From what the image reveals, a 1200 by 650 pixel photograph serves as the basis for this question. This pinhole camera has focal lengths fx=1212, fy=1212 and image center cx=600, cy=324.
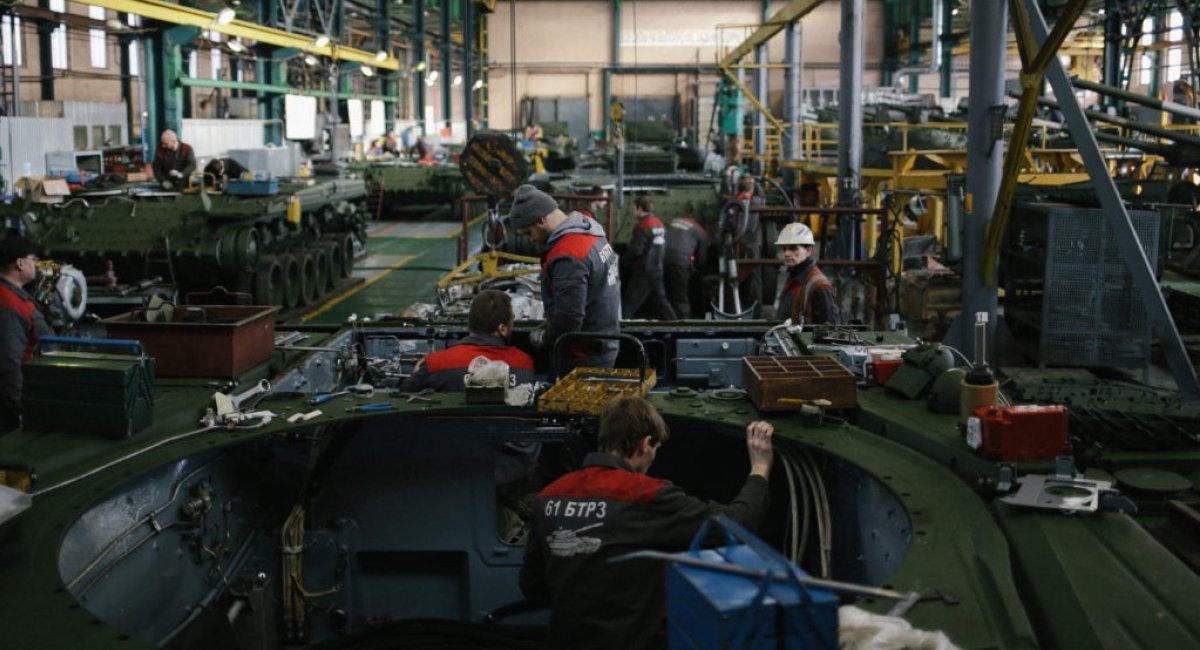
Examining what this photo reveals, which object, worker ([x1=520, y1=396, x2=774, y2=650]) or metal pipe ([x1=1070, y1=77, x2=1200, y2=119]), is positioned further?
metal pipe ([x1=1070, y1=77, x2=1200, y2=119])

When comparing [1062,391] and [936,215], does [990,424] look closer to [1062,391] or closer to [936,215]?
[1062,391]

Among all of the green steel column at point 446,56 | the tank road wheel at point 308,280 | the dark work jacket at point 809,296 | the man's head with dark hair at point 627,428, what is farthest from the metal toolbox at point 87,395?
the green steel column at point 446,56

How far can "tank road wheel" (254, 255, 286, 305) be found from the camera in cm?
1291

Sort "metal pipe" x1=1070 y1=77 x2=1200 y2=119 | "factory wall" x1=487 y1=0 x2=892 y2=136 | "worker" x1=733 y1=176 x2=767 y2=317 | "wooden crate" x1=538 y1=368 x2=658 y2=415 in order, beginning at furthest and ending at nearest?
"factory wall" x1=487 y1=0 x2=892 y2=136, "worker" x1=733 y1=176 x2=767 y2=317, "metal pipe" x1=1070 y1=77 x2=1200 y2=119, "wooden crate" x1=538 y1=368 x2=658 y2=415

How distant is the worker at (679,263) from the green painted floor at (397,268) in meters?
3.15

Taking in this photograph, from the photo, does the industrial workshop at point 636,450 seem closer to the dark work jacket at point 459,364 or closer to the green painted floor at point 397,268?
the dark work jacket at point 459,364

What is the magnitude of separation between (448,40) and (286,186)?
22040 millimetres

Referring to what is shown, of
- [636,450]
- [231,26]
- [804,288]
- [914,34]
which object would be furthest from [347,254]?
[914,34]

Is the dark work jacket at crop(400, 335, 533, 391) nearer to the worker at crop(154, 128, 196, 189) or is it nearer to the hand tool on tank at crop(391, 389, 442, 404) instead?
the hand tool on tank at crop(391, 389, 442, 404)

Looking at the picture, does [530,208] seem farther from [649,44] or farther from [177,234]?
[649,44]

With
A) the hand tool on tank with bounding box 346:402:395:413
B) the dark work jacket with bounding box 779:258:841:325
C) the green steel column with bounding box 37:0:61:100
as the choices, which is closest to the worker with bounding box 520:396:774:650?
the hand tool on tank with bounding box 346:402:395:413

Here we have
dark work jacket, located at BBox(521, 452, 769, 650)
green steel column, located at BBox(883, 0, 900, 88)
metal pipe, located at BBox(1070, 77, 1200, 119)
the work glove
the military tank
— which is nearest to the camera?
dark work jacket, located at BBox(521, 452, 769, 650)

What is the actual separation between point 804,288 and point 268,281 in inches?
306

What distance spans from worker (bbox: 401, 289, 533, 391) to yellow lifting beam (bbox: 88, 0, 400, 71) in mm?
10147
